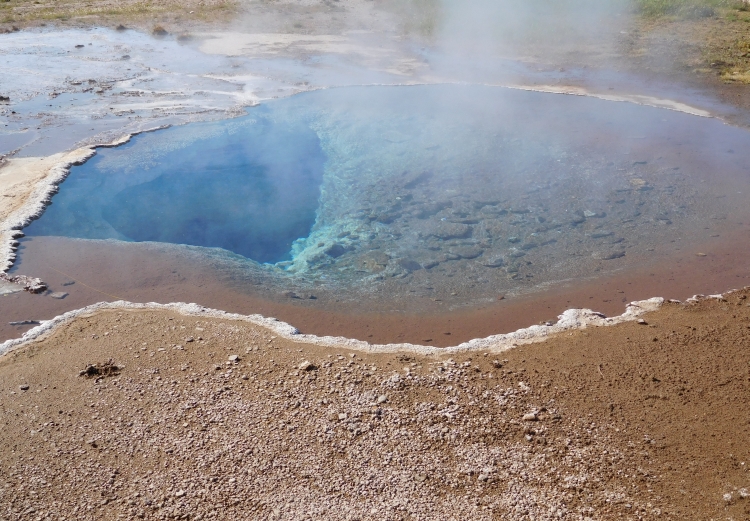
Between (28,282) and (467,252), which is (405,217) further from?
(28,282)

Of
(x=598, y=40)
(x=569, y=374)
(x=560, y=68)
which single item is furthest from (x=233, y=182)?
(x=598, y=40)

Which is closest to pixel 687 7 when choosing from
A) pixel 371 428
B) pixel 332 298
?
pixel 332 298

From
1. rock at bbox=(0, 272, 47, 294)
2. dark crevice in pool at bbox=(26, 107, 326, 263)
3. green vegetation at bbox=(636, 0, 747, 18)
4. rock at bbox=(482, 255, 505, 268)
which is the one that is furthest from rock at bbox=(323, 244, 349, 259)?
green vegetation at bbox=(636, 0, 747, 18)

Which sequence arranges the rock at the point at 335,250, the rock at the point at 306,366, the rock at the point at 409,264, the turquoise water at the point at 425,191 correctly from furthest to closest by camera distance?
the rock at the point at 335,250, the turquoise water at the point at 425,191, the rock at the point at 409,264, the rock at the point at 306,366

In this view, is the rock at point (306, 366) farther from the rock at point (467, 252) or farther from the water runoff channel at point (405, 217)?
the rock at point (467, 252)

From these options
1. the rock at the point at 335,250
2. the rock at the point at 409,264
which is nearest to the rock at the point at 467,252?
the rock at the point at 409,264

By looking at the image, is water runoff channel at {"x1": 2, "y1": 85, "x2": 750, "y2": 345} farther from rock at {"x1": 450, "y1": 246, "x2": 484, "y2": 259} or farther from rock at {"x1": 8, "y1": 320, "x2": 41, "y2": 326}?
rock at {"x1": 8, "y1": 320, "x2": 41, "y2": 326}
